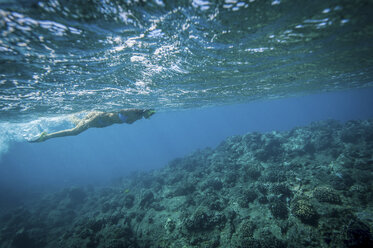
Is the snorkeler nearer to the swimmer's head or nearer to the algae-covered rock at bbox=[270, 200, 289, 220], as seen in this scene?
the swimmer's head

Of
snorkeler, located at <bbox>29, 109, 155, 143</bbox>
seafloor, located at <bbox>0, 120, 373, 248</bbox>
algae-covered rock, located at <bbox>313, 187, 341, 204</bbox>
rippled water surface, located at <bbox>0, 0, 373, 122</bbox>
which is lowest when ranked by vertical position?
seafloor, located at <bbox>0, 120, 373, 248</bbox>

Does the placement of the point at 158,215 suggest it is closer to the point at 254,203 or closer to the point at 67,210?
the point at 254,203

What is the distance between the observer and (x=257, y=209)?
1028 cm

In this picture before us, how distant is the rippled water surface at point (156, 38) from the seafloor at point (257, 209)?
8.65m

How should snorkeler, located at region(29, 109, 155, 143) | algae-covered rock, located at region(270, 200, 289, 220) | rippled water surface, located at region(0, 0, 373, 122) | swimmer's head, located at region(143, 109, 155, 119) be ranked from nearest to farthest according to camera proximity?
rippled water surface, located at region(0, 0, 373, 122)
swimmer's head, located at region(143, 109, 155, 119)
snorkeler, located at region(29, 109, 155, 143)
algae-covered rock, located at region(270, 200, 289, 220)

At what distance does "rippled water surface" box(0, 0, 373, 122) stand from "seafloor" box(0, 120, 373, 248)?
8646 mm

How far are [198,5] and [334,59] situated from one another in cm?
1486

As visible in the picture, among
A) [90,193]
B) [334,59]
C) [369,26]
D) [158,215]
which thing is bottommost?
[90,193]

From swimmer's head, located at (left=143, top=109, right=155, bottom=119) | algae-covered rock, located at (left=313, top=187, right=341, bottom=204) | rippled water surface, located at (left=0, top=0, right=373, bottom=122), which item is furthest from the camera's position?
algae-covered rock, located at (left=313, top=187, right=341, bottom=204)

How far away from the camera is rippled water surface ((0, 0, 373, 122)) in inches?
212

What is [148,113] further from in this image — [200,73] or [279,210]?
[279,210]

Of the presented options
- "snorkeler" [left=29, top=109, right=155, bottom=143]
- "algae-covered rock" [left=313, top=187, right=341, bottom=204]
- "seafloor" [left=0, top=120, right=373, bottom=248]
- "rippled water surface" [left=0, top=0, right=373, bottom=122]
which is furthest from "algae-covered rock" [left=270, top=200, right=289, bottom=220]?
"rippled water surface" [left=0, top=0, right=373, bottom=122]

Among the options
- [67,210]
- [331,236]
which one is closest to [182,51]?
[331,236]

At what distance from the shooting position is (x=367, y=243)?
633 cm
